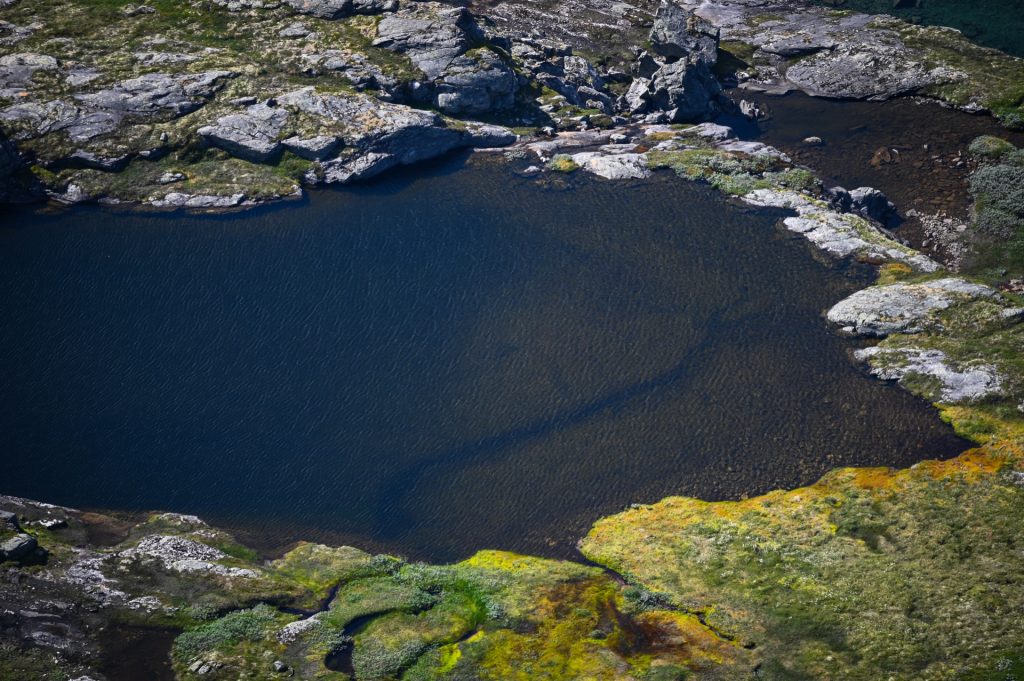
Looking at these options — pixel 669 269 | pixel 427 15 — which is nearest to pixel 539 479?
pixel 669 269

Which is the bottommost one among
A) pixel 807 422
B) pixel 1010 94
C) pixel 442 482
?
pixel 442 482

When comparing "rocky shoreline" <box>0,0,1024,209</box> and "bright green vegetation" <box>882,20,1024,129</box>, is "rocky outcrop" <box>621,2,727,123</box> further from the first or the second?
"bright green vegetation" <box>882,20,1024,129</box>

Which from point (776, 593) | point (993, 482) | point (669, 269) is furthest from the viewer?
point (669, 269)

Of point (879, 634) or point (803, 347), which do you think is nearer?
point (879, 634)

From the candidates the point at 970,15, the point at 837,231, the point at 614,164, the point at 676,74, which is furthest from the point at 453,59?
the point at 970,15

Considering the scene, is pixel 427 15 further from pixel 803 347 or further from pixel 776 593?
Answer: pixel 776 593

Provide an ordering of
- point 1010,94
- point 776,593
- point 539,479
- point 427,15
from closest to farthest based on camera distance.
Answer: point 776,593 < point 539,479 < point 1010,94 < point 427,15

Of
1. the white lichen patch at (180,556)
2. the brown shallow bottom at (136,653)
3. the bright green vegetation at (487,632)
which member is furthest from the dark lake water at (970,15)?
the brown shallow bottom at (136,653)

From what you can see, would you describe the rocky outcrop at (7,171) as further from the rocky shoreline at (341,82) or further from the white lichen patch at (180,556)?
the white lichen patch at (180,556)
